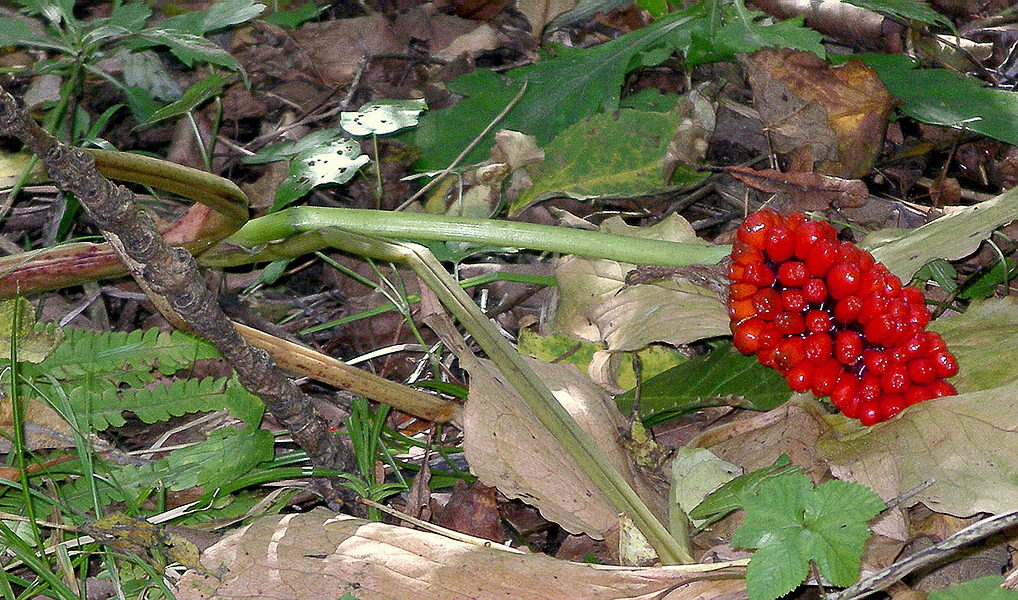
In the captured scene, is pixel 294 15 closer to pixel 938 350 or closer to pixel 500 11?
pixel 500 11

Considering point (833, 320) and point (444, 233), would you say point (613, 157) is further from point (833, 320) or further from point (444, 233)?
point (833, 320)

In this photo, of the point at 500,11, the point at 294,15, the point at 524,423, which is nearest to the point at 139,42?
the point at 294,15

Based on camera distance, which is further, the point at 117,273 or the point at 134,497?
the point at 117,273

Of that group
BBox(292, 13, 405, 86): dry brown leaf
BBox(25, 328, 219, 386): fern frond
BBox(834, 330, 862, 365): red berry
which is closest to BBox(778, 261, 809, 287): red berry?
BBox(834, 330, 862, 365): red berry

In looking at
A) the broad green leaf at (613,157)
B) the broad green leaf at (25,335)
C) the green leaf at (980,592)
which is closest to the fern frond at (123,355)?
the broad green leaf at (25,335)

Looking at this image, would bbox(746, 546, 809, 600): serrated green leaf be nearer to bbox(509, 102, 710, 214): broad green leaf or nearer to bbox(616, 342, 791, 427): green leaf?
bbox(616, 342, 791, 427): green leaf

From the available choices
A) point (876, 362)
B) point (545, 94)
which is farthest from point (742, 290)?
point (545, 94)
